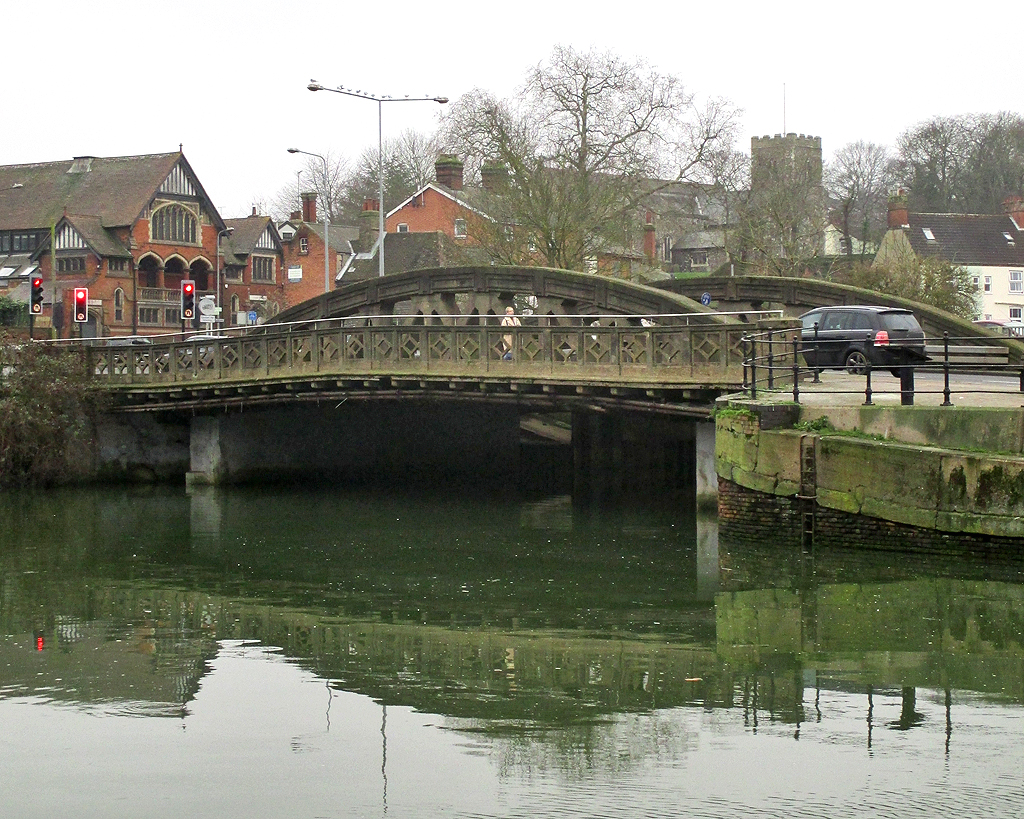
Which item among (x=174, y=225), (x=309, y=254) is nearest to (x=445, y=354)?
(x=174, y=225)

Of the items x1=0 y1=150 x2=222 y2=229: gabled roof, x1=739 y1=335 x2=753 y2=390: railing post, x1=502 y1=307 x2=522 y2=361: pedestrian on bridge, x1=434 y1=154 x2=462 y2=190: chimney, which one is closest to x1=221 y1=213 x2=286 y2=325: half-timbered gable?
x1=0 y1=150 x2=222 y2=229: gabled roof

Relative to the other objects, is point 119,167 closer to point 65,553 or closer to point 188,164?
point 188,164

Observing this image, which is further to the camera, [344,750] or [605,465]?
[605,465]

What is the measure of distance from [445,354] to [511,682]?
61.0 ft

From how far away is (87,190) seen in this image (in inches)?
3403

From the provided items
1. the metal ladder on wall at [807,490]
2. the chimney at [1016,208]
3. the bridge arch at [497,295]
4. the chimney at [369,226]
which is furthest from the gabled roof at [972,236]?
the metal ladder on wall at [807,490]

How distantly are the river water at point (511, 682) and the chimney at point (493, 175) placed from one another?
2750cm

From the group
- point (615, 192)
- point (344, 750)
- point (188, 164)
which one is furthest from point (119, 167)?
point (344, 750)

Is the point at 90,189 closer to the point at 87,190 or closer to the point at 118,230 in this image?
the point at 87,190

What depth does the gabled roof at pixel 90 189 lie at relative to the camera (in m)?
84.2

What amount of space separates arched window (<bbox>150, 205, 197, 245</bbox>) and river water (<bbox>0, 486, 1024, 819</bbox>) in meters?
62.2

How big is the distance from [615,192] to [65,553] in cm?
2916

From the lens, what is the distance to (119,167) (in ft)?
286

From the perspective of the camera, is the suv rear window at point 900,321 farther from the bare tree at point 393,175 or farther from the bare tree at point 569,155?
the bare tree at point 393,175
